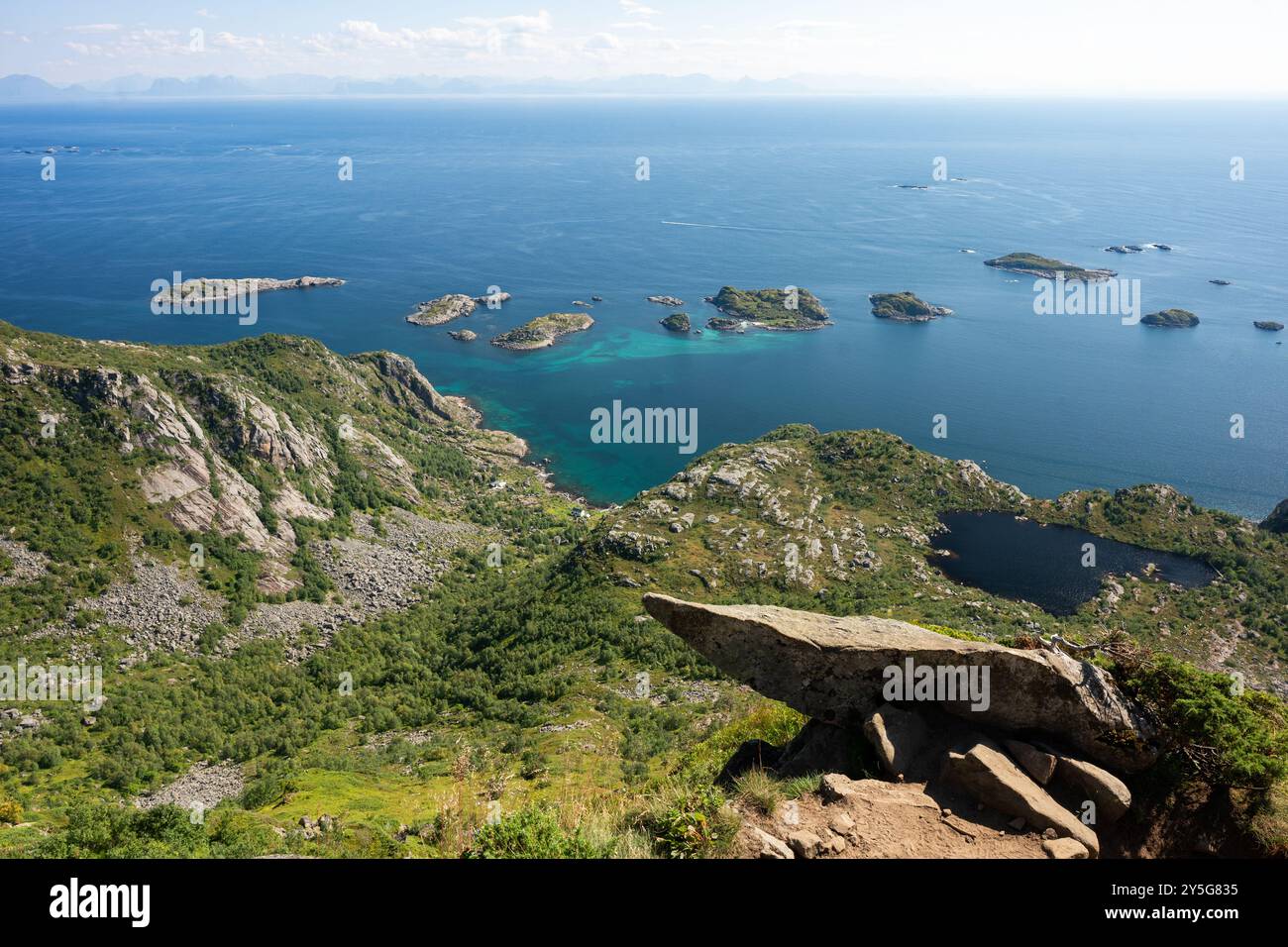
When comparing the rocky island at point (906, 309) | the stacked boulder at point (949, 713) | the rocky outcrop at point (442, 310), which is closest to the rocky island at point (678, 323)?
the rocky outcrop at point (442, 310)

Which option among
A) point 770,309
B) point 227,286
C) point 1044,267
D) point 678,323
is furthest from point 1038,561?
point 227,286

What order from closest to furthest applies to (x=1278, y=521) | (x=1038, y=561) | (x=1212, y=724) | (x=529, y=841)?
(x=529, y=841) → (x=1212, y=724) → (x=1038, y=561) → (x=1278, y=521)

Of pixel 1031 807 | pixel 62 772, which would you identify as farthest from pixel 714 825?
pixel 62 772

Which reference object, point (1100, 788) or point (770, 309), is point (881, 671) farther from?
point (770, 309)
